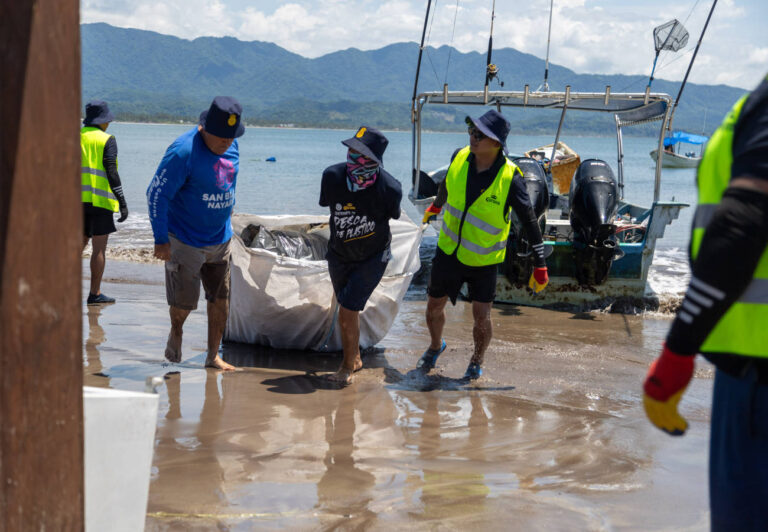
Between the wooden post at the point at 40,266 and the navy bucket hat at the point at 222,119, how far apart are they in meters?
3.05

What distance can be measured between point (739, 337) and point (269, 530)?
1.89 m

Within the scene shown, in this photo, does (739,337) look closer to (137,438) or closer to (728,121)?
(728,121)

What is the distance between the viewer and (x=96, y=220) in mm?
7219

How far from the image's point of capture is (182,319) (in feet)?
17.4

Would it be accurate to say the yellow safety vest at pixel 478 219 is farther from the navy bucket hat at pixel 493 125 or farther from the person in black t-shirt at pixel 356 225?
the person in black t-shirt at pixel 356 225

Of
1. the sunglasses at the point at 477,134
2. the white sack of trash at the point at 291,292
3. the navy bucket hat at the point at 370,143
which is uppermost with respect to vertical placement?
the sunglasses at the point at 477,134

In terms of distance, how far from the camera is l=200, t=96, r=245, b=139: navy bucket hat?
4867mm

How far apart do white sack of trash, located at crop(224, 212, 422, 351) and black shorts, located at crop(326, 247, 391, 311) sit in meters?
0.35

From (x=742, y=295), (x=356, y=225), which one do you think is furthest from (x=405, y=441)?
(x=742, y=295)

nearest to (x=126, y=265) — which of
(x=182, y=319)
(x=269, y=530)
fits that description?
(x=182, y=319)

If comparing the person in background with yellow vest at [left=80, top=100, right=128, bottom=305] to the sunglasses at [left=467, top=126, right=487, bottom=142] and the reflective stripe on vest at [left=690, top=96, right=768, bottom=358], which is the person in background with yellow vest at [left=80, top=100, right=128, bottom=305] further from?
the reflective stripe on vest at [left=690, top=96, right=768, bottom=358]

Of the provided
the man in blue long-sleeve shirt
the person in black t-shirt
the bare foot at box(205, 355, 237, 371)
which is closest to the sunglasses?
the person in black t-shirt

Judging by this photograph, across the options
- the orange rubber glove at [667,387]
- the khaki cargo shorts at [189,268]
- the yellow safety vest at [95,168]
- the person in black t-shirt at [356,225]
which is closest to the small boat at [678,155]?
the yellow safety vest at [95,168]

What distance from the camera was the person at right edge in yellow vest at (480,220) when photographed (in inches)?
215
